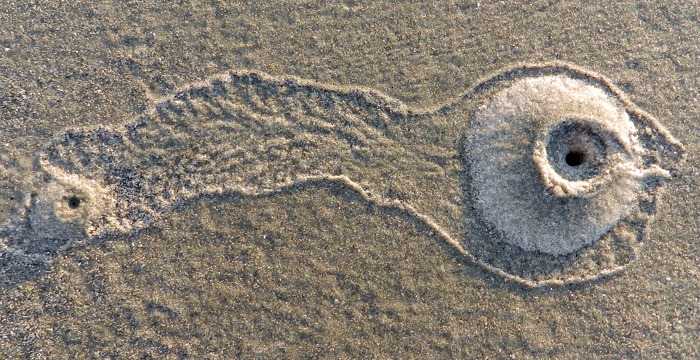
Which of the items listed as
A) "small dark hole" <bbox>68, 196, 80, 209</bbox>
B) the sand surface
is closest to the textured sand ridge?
"small dark hole" <bbox>68, 196, 80, 209</bbox>

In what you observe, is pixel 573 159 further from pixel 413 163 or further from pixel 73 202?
pixel 73 202

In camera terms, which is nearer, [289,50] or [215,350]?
[215,350]

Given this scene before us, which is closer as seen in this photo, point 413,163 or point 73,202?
point 73,202

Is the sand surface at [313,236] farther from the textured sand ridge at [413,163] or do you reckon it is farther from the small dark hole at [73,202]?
the small dark hole at [73,202]

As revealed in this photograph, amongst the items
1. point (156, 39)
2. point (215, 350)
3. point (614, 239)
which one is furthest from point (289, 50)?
point (614, 239)

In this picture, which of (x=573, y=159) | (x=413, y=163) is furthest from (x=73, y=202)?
(x=573, y=159)

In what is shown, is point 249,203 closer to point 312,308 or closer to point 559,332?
point 312,308
